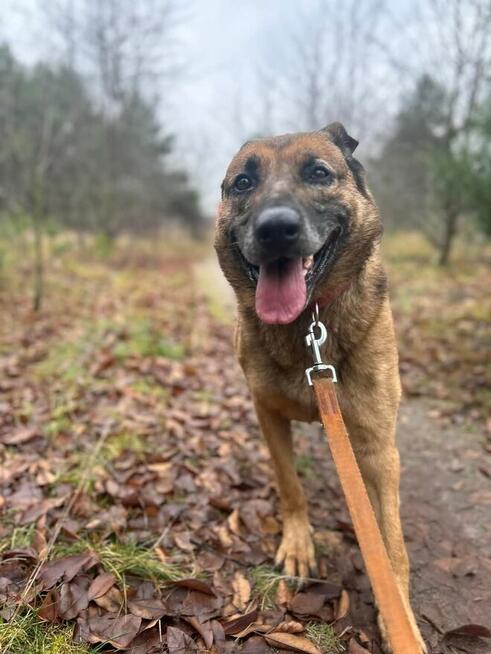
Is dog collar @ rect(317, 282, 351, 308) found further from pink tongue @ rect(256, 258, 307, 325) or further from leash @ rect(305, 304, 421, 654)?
leash @ rect(305, 304, 421, 654)

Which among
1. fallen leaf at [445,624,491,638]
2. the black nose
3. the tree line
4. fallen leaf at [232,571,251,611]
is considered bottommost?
fallen leaf at [445,624,491,638]

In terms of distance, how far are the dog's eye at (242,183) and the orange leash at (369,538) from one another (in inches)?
46.5

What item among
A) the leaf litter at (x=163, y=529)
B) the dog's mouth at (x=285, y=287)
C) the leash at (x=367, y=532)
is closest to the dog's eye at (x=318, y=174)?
the dog's mouth at (x=285, y=287)

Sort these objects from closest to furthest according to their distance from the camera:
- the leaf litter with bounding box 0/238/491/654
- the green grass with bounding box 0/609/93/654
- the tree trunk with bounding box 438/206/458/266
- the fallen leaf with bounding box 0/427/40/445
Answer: the green grass with bounding box 0/609/93/654, the leaf litter with bounding box 0/238/491/654, the fallen leaf with bounding box 0/427/40/445, the tree trunk with bounding box 438/206/458/266

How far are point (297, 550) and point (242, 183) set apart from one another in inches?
80.3

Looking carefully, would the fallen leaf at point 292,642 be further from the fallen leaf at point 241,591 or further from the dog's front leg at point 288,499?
the dog's front leg at point 288,499

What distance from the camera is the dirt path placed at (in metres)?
2.26

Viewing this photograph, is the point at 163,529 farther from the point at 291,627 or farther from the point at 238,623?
the point at 291,627

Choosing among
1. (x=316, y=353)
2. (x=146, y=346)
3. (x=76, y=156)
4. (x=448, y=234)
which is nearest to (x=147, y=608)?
(x=316, y=353)

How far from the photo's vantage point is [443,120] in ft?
44.2

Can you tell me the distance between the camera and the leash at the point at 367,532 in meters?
1.54

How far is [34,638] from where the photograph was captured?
1.90 metres

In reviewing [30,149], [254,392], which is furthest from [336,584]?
[30,149]

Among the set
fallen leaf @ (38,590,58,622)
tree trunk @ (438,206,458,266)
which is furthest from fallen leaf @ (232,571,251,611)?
tree trunk @ (438,206,458,266)
